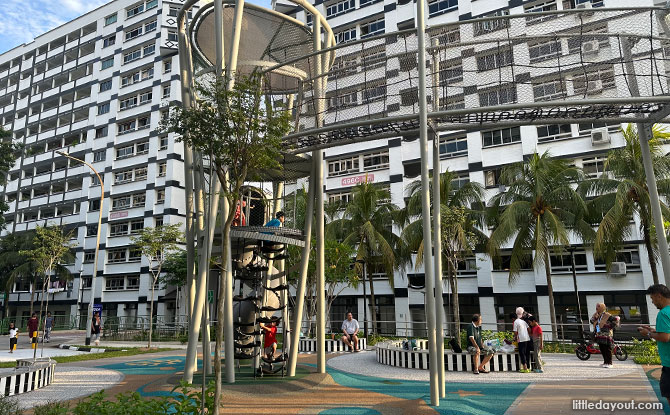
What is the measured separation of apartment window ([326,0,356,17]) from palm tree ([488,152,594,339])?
27.6 m

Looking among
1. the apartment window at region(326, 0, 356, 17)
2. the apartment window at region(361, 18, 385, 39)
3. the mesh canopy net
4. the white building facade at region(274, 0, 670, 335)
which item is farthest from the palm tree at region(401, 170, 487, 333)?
the apartment window at region(326, 0, 356, 17)

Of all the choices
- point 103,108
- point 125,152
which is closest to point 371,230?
point 125,152

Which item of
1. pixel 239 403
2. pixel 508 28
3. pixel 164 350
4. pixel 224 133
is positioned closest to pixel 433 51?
pixel 508 28

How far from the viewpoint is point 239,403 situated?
9.69 metres

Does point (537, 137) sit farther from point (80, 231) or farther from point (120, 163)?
point (80, 231)

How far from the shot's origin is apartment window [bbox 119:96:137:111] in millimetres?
57031

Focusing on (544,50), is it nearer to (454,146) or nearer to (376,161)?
A: (454,146)

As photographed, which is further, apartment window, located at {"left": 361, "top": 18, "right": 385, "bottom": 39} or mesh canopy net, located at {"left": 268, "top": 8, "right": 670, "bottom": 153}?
apartment window, located at {"left": 361, "top": 18, "right": 385, "bottom": 39}

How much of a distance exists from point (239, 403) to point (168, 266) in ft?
114

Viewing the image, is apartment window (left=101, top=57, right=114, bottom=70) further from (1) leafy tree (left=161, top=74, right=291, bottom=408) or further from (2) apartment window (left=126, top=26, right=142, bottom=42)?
(1) leafy tree (left=161, top=74, right=291, bottom=408)

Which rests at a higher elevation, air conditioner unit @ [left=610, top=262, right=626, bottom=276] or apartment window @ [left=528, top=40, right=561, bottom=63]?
apartment window @ [left=528, top=40, right=561, bottom=63]

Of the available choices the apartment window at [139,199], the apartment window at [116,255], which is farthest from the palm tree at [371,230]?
the apartment window at [116,255]

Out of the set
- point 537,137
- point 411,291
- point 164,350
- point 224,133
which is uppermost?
point 537,137

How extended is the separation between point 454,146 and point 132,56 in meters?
42.2
